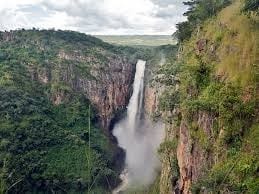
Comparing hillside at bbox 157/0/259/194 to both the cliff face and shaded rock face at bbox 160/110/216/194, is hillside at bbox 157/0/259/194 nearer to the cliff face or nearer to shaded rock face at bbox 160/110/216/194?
shaded rock face at bbox 160/110/216/194

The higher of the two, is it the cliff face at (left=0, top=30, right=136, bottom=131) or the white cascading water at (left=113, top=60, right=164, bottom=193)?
the cliff face at (left=0, top=30, right=136, bottom=131)

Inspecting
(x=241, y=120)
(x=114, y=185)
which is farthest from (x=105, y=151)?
(x=241, y=120)

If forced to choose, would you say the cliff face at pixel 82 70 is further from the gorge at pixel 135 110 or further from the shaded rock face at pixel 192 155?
the shaded rock face at pixel 192 155

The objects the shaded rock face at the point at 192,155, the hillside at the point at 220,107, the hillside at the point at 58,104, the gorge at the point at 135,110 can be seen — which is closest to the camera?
the hillside at the point at 220,107

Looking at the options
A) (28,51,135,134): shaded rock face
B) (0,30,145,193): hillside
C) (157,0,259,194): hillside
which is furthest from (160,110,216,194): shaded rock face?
(28,51,135,134): shaded rock face

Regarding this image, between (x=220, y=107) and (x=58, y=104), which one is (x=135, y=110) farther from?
(x=220, y=107)

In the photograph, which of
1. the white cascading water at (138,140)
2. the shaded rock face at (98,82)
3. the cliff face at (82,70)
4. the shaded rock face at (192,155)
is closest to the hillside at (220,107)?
the shaded rock face at (192,155)

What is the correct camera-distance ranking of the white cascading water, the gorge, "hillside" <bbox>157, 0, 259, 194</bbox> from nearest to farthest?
"hillside" <bbox>157, 0, 259, 194</bbox> → the gorge → the white cascading water

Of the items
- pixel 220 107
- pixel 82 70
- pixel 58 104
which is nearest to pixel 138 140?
pixel 58 104
